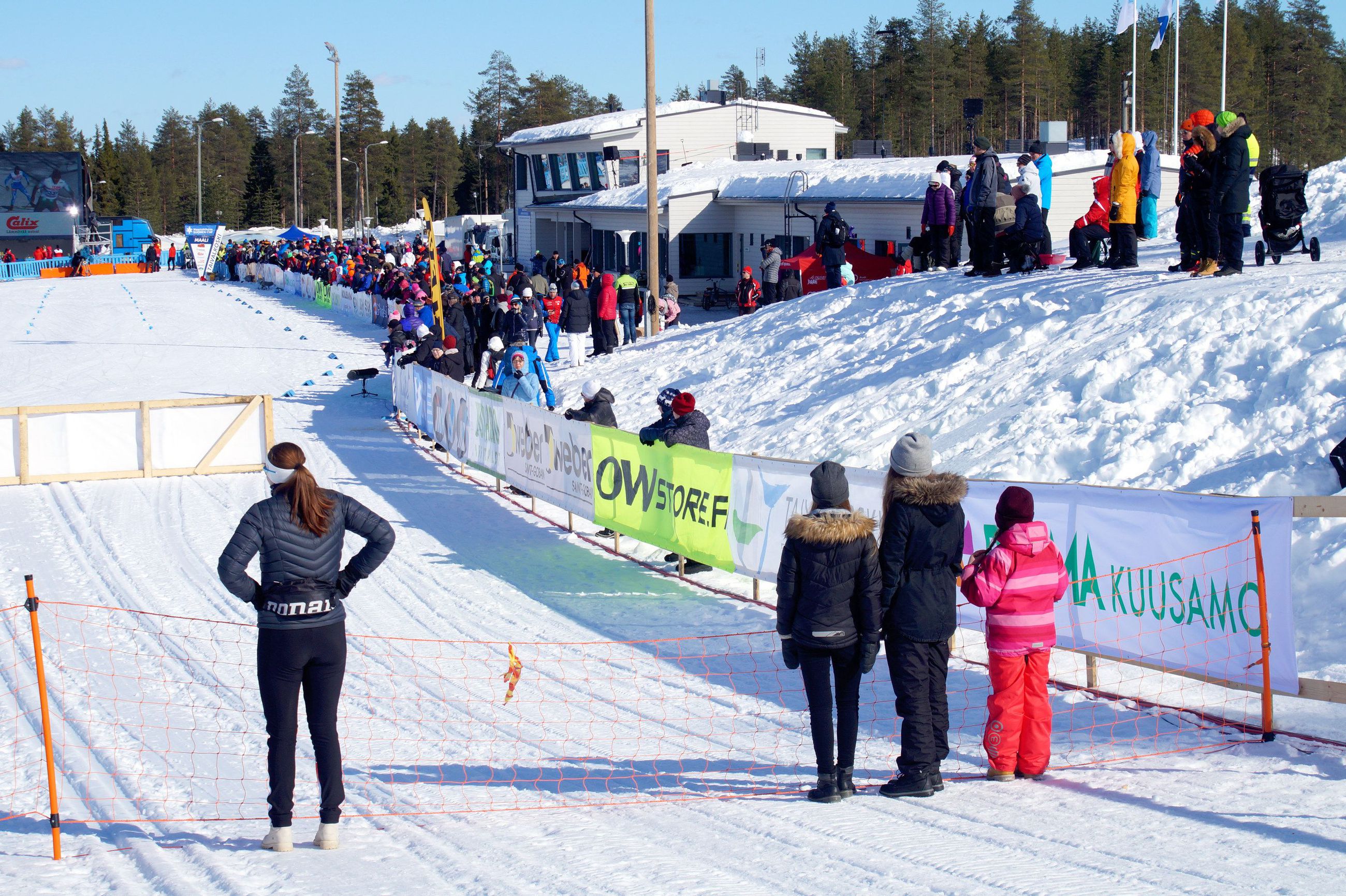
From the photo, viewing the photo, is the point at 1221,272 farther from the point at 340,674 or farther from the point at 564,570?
the point at 340,674

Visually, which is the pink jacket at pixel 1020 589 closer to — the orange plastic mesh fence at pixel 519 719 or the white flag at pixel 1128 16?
A: the orange plastic mesh fence at pixel 519 719

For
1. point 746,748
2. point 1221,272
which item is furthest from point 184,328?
point 746,748

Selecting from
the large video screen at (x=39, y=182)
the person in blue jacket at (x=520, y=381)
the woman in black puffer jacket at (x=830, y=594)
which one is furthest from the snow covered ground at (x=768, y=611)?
the large video screen at (x=39, y=182)

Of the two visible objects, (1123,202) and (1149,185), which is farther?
(1149,185)

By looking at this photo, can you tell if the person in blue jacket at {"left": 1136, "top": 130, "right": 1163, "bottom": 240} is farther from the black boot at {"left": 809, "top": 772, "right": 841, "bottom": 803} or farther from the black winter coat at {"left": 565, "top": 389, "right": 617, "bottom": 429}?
the black boot at {"left": 809, "top": 772, "right": 841, "bottom": 803}

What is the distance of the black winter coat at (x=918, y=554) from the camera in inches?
201

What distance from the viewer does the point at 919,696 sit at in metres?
5.15

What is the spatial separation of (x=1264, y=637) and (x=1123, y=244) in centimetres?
952

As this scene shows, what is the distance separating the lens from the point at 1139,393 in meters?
10.5

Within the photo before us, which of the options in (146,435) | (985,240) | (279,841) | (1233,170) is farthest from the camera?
(985,240)

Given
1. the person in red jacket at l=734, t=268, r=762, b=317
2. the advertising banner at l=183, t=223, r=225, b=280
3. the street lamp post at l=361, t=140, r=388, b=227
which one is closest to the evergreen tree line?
the street lamp post at l=361, t=140, r=388, b=227

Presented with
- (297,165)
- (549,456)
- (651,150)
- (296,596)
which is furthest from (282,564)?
(297,165)

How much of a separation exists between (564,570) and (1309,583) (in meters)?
5.62

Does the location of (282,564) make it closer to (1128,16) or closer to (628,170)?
(1128,16)
